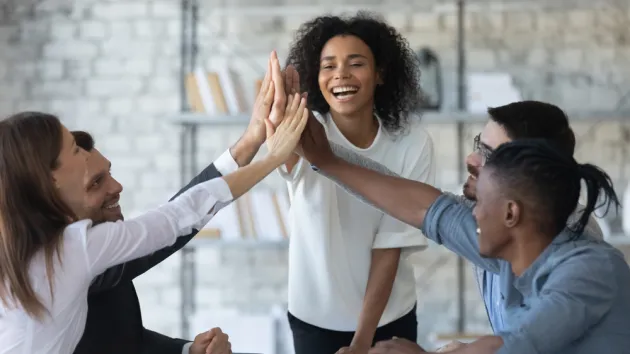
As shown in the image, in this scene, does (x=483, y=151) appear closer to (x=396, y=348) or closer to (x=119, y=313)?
(x=396, y=348)

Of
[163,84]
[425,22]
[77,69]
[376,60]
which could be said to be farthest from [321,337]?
[77,69]

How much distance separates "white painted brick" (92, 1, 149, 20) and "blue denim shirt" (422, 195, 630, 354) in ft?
9.44

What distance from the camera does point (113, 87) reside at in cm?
373

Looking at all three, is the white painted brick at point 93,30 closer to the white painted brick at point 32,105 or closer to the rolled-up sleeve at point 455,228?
the white painted brick at point 32,105

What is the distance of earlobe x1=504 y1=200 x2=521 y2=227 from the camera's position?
4.02 ft

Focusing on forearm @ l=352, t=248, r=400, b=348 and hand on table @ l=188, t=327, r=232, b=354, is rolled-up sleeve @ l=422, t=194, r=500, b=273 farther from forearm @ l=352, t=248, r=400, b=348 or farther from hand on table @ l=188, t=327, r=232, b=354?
hand on table @ l=188, t=327, r=232, b=354

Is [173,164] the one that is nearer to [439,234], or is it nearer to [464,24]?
[464,24]

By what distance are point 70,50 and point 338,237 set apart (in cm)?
235

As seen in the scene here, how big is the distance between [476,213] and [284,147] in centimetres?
47

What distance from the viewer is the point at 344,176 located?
1.67 m

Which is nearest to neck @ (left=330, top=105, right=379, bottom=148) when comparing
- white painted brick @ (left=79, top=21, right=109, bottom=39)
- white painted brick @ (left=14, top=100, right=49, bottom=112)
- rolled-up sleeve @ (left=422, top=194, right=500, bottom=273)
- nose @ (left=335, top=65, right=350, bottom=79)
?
nose @ (left=335, top=65, right=350, bottom=79)

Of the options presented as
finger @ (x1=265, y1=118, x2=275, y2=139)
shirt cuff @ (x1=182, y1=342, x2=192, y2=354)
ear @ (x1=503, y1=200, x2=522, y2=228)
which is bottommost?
shirt cuff @ (x1=182, y1=342, x2=192, y2=354)

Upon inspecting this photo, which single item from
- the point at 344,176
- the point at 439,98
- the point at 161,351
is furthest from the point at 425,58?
the point at 161,351

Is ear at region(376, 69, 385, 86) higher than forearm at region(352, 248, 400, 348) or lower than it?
higher
